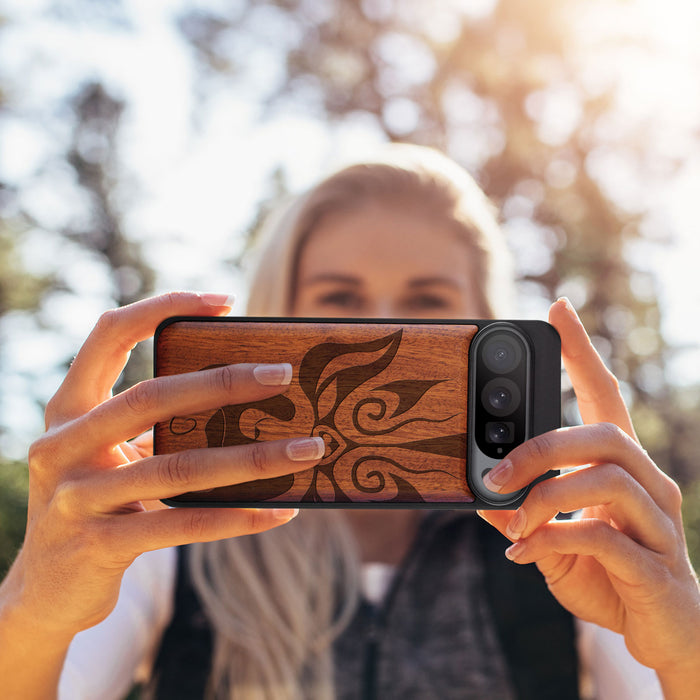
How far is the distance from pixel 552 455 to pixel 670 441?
10729 millimetres

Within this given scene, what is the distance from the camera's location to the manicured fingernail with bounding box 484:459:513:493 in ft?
4.20

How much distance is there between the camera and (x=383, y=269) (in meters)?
2.47

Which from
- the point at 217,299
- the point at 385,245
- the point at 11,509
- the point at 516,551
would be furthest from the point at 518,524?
the point at 11,509

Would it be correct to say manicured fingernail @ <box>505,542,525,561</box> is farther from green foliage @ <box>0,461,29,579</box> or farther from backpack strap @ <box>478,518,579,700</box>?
green foliage @ <box>0,461,29,579</box>

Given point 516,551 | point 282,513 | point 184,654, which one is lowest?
point 184,654

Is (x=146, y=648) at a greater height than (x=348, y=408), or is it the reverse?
(x=348, y=408)

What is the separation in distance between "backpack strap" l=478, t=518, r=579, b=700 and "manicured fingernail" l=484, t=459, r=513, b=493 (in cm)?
115

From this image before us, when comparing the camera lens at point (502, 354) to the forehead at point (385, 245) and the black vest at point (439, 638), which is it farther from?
the black vest at point (439, 638)

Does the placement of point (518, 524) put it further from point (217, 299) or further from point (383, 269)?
point (383, 269)

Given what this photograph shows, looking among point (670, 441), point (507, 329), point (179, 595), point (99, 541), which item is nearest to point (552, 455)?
point (507, 329)

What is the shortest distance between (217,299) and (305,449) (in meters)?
0.43

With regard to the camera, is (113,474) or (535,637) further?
(535,637)

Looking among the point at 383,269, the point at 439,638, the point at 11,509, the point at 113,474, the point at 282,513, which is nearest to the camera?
the point at 113,474

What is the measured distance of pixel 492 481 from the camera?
130cm
